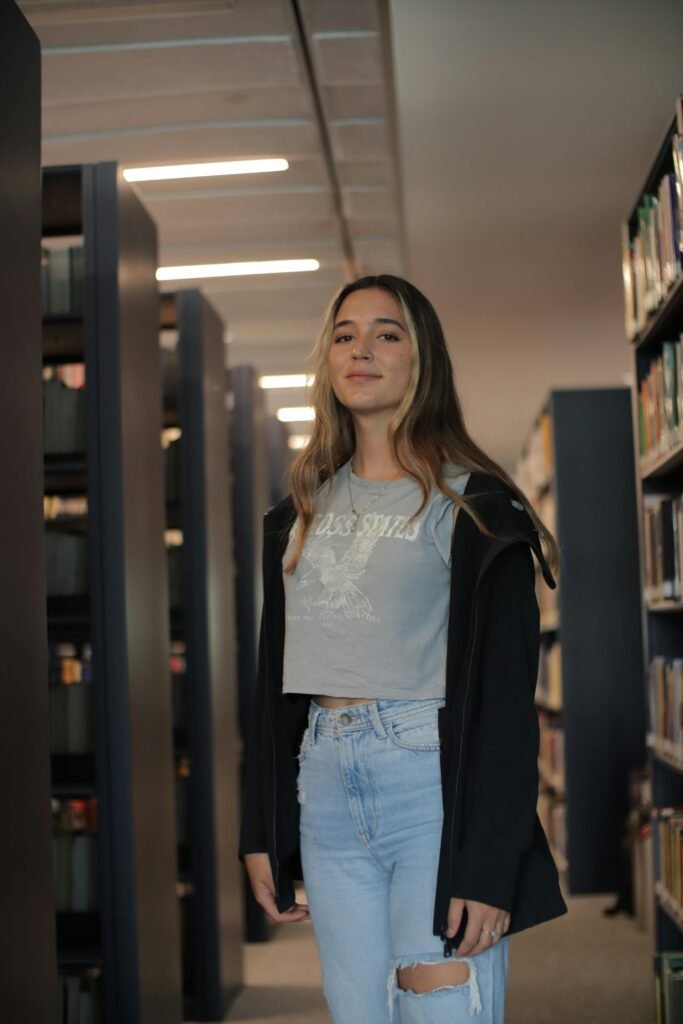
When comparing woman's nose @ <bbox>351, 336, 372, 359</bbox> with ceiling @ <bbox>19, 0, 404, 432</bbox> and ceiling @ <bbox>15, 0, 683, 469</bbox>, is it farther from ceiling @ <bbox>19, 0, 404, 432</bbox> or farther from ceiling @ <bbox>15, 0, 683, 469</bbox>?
ceiling @ <bbox>19, 0, 404, 432</bbox>

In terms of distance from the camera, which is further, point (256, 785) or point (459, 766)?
point (256, 785)

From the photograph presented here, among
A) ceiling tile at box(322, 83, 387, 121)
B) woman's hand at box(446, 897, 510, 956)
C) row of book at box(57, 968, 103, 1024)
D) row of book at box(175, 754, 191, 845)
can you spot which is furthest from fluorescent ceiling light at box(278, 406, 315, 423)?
woman's hand at box(446, 897, 510, 956)

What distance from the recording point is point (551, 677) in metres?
7.02

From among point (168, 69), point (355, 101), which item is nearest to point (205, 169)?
point (355, 101)

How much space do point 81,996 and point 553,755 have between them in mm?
4001

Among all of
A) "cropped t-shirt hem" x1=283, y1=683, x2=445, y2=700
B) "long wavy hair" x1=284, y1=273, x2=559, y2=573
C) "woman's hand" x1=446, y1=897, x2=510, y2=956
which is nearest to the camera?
"woman's hand" x1=446, y1=897, x2=510, y2=956

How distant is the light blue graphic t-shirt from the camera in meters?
1.72

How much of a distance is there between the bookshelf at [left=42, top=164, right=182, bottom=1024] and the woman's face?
4.93 feet

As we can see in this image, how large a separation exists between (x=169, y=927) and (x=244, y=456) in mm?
2432

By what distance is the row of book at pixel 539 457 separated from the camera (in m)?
6.46

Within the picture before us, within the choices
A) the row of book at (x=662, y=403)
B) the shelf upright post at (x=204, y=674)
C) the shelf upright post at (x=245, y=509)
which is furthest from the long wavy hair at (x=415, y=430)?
the shelf upright post at (x=245, y=509)

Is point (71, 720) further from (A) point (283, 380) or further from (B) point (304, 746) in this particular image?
(A) point (283, 380)

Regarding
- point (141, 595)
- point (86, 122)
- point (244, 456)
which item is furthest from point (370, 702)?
point (86, 122)

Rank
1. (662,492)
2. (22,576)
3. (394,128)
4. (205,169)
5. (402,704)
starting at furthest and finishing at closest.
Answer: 1. (205,169)
2. (394,128)
3. (662,492)
4. (22,576)
5. (402,704)
